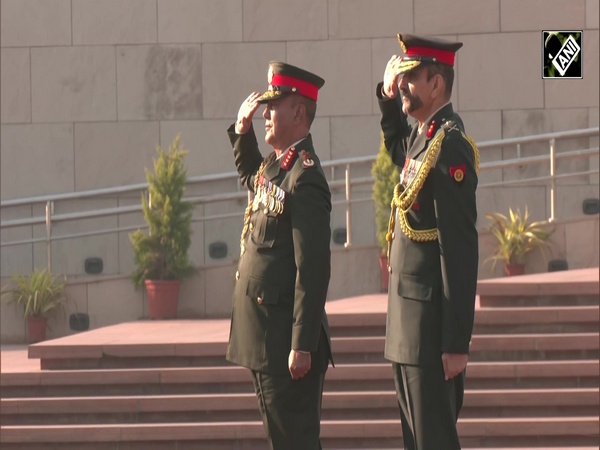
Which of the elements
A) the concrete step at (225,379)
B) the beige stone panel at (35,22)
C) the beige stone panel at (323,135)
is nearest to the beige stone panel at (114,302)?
the beige stone panel at (323,135)

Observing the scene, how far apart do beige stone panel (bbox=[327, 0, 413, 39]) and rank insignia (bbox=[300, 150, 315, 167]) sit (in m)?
9.22

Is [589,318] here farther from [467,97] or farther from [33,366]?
[467,97]

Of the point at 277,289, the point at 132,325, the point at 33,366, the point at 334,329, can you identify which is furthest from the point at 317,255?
the point at 132,325

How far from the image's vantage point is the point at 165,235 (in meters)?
12.5

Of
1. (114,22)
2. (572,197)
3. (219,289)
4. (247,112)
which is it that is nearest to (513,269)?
(572,197)

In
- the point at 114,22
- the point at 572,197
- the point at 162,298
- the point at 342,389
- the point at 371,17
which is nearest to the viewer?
the point at 342,389

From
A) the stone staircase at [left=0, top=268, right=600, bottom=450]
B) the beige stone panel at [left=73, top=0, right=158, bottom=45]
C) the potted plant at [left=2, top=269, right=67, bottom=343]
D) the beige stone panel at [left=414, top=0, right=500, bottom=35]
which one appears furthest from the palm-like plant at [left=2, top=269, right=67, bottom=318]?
the beige stone panel at [left=414, top=0, right=500, bottom=35]

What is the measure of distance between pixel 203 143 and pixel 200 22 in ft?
4.16

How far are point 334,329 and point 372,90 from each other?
17.2ft

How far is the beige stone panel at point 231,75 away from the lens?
14.2m

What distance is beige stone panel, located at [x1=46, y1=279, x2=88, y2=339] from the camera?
512 inches

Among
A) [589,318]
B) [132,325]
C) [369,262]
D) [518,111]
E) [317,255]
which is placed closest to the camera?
[317,255]

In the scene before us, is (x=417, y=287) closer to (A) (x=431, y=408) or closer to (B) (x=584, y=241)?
(A) (x=431, y=408)

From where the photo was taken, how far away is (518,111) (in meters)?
13.8
